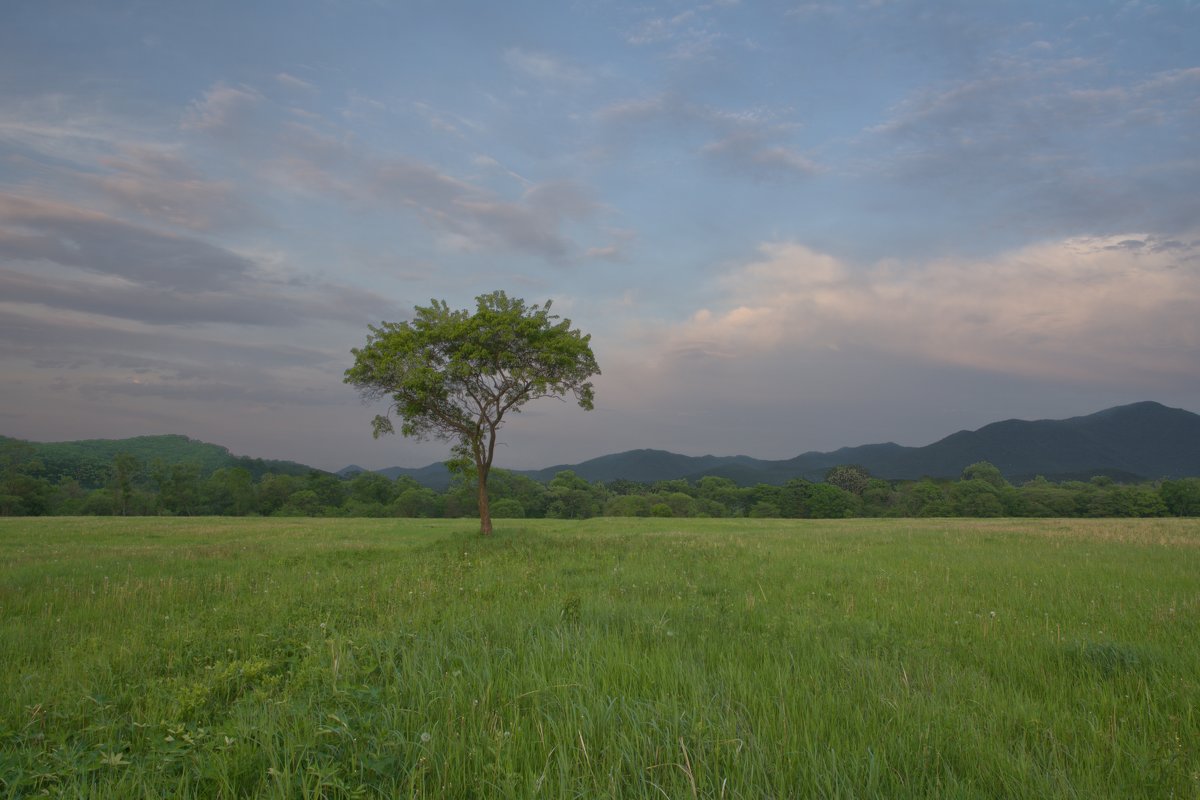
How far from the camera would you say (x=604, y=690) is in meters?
4.06

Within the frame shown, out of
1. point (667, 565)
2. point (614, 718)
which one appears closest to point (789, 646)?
point (614, 718)

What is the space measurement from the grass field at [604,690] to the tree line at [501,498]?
75.8m

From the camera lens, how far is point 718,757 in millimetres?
3049

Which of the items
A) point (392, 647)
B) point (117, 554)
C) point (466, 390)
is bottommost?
point (117, 554)

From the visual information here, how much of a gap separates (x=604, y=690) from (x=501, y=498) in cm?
9908

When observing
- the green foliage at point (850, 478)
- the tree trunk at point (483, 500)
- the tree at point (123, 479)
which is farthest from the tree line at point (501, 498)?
the tree trunk at point (483, 500)

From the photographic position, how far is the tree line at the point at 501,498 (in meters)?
86.4

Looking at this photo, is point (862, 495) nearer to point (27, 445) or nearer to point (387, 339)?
point (387, 339)

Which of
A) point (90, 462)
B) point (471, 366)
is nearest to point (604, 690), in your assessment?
point (471, 366)

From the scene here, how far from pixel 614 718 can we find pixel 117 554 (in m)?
20.2

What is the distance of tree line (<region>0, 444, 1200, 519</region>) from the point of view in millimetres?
86438

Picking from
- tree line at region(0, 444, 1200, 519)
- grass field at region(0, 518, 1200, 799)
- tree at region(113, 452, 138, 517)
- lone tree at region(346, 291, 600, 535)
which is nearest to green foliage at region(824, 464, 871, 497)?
tree line at region(0, 444, 1200, 519)

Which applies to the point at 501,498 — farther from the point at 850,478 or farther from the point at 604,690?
the point at 604,690

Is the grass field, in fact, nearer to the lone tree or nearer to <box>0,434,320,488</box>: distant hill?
the lone tree
